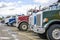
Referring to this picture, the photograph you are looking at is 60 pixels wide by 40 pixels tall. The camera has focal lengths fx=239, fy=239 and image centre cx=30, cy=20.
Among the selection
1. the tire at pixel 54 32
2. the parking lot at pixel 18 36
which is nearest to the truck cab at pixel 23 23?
the parking lot at pixel 18 36

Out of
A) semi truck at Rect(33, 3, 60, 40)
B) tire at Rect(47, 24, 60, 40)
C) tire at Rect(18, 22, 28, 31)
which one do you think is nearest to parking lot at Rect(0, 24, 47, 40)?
semi truck at Rect(33, 3, 60, 40)

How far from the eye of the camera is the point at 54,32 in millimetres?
12789

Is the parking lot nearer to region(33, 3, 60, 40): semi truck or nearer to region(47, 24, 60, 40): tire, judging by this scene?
region(33, 3, 60, 40): semi truck

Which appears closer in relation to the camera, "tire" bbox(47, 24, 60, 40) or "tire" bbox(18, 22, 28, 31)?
"tire" bbox(47, 24, 60, 40)

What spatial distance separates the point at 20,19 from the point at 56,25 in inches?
428

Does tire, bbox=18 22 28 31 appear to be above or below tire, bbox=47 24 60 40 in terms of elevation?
below

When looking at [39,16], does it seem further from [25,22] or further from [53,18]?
[25,22]

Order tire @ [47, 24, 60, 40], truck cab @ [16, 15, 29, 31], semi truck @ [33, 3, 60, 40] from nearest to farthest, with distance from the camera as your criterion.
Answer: tire @ [47, 24, 60, 40], semi truck @ [33, 3, 60, 40], truck cab @ [16, 15, 29, 31]

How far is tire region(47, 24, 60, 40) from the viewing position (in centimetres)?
1261

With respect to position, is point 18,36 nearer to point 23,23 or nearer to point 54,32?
point 54,32

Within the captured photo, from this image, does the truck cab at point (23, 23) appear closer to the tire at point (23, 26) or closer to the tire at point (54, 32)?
the tire at point (23, 26)

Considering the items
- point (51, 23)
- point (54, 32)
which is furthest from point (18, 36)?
point (54, 32)

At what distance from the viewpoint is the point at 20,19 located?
23516 millimetres

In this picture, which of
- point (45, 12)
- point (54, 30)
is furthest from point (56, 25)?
point (45, 12)
